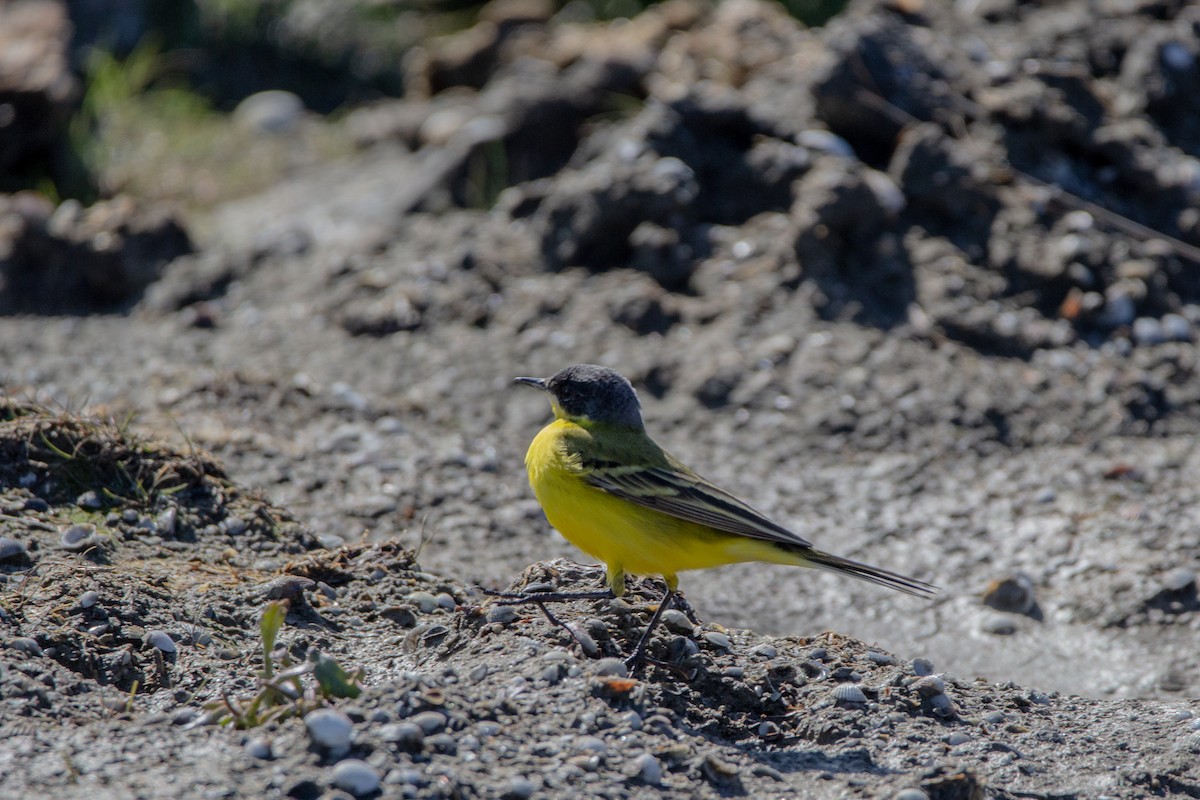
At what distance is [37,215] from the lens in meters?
8.62

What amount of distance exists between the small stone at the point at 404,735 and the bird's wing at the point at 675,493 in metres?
1.50

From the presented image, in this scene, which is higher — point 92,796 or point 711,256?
point 711,256

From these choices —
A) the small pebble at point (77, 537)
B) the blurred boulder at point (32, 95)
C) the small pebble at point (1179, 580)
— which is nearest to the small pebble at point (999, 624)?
the small pebble at point (1179, 580)

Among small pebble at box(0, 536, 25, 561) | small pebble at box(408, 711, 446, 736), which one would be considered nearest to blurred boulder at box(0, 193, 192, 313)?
small pebble at box(0, 536, 25, 561)

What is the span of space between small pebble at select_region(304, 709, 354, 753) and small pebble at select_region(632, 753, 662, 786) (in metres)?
0.79

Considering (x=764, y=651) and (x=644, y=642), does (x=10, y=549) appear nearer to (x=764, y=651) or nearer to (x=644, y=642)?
(x=644, y=642)

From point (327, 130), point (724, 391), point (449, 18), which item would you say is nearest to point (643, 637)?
point (724, 391)

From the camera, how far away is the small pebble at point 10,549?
15.5 ft

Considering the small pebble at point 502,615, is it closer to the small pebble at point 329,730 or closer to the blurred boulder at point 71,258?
the small pebble at point 329,730

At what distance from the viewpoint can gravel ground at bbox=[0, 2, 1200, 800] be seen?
3.98 meters

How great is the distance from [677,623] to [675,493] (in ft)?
1.57

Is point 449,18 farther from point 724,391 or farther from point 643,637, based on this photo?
point 643,637

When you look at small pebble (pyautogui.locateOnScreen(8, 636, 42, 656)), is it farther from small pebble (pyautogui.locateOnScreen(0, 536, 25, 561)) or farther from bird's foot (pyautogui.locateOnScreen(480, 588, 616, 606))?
bird's foot (pyautogui.locateOnScreen(480, 588, 616, 606))

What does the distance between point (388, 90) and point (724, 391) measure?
6.41 metres
